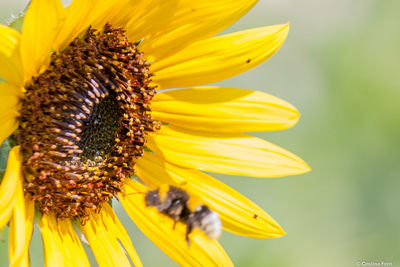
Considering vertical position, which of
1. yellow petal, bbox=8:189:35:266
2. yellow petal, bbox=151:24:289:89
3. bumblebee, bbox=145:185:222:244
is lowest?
yellow petal, bbox=8:189:35:266

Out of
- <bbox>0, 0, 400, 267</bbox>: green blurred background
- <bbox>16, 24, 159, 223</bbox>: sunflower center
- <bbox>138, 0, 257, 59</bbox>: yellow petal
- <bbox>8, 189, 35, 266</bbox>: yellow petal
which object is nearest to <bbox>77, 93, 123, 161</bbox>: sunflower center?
<bbox>16, 24, 159, 223</bbox>: sunflower center

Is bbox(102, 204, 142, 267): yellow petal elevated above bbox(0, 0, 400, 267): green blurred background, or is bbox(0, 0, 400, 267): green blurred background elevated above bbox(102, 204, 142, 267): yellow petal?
bbox(0, 0, 400, 267): green blurred background

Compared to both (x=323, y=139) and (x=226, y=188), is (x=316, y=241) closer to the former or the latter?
(x=323, y=139)

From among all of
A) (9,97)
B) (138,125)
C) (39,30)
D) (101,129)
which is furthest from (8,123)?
(138,125)

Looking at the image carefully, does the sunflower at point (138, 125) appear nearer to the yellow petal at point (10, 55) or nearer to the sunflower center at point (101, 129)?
the sunflower center at point (101, 129)

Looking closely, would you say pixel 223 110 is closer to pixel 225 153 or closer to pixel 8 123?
pixel 225 153

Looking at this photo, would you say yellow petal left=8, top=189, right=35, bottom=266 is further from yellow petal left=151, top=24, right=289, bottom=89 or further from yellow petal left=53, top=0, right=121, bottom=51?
yellow petal left=151, top=24, right=289, bottom=89

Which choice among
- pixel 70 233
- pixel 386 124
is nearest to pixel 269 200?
pixel 386 124
